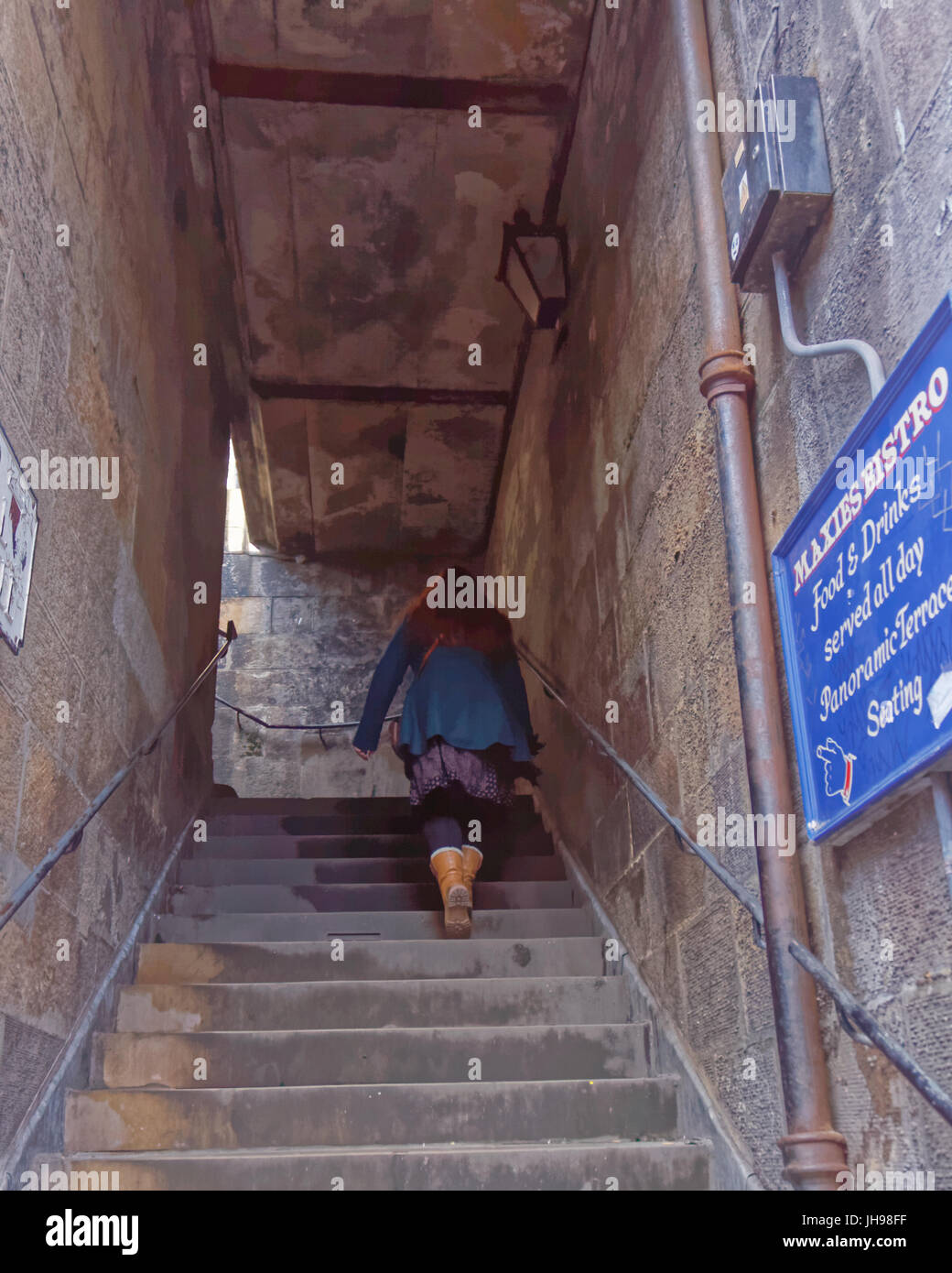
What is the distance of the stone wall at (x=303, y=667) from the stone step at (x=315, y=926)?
13.9ft

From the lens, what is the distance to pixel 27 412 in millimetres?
2338

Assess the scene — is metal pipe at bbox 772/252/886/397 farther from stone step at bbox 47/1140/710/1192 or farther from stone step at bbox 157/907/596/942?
stone step at bbox 157/907/596/942

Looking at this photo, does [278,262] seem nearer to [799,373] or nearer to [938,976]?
[799,373]

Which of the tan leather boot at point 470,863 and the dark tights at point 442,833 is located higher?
the dark tights at point 442,833

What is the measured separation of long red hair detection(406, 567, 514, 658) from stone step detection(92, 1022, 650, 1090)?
5.03 feet

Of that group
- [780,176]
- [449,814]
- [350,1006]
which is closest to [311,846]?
[449,814]

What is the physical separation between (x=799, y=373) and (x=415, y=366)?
444 centimetres

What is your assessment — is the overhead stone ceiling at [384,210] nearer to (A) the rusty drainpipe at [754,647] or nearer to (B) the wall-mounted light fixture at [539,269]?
(B) the wall-mounted light fixture at [539,269]

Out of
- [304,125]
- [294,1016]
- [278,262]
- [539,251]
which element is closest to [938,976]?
[294,1016]

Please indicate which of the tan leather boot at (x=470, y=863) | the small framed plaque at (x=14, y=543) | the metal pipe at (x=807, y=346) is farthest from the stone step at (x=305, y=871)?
the metal pipe at (x=807, y=346)

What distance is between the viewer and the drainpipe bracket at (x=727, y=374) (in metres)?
2.39

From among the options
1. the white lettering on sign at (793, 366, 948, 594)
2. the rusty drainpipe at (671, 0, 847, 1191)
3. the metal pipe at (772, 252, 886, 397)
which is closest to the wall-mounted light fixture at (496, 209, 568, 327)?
the rusty drainpipe at (671, 0, 847, 1191)

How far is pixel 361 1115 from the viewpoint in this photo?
2611 mm
